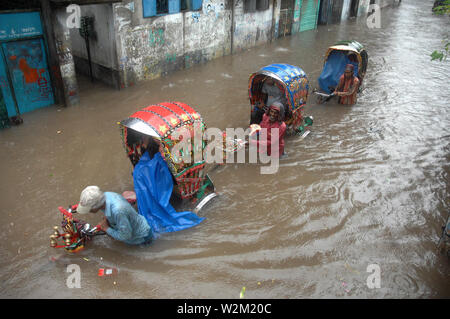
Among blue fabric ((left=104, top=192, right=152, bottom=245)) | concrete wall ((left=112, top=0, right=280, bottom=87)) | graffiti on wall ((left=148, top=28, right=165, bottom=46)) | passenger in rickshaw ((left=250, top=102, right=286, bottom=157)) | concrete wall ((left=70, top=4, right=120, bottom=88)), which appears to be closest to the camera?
blue fabric ((left=104, top=192, right=152, bottom=245))

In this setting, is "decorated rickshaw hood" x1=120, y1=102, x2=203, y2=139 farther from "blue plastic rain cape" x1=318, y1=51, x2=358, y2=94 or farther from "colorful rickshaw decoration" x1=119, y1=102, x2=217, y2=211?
"blue plastic rain cape" x1=318, y1=51, x2=358, y2=94

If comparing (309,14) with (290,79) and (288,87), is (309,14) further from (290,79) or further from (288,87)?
(288,87)

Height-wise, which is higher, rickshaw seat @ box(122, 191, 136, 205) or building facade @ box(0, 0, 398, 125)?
building facade @ box(0, 0, 398, 125)

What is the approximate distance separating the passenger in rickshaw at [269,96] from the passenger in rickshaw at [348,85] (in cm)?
227

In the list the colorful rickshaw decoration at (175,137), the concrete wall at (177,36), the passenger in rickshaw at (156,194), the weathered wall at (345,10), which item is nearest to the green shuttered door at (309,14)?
the weathered wall at (345,10)

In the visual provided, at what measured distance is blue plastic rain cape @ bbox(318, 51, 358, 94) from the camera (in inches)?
378

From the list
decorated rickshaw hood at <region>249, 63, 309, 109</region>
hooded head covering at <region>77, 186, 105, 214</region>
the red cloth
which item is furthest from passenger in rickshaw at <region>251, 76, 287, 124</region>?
Answer: hooded head covering at <region>77, 186, 105, 214</region>

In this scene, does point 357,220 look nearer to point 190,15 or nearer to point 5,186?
point 5,186

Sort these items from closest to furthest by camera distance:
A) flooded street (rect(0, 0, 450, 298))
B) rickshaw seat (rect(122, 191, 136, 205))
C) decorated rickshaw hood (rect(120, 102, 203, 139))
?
flooded street (rect(0, 0, 450, 298)) → decorated rickshaw hood (rect(120, 102, 203, 139)) → rickshaw seat (rect(122, 191, 136, 205))

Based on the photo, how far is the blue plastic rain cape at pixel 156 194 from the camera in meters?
4.54

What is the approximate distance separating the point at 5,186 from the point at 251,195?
164 inches

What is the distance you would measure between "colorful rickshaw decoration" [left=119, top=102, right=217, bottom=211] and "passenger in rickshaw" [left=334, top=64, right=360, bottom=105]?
17.8 ft

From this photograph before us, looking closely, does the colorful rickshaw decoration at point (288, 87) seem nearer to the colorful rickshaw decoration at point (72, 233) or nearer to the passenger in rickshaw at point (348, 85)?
the passenger in rickshaw at point (348, 85)
